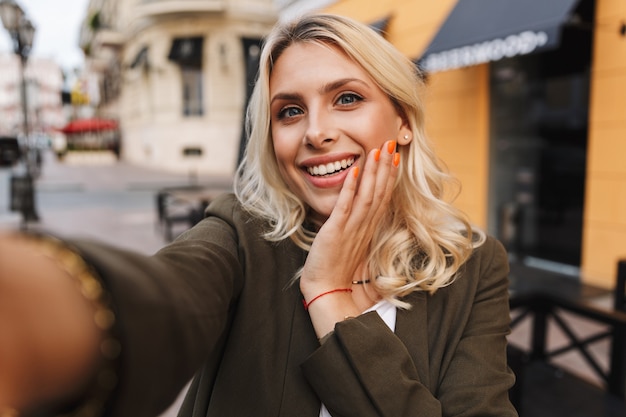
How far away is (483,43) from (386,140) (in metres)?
4.95

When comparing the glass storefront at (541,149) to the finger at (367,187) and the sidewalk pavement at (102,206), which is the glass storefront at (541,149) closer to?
the finger at (367,187)

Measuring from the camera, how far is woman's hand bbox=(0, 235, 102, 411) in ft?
1.71

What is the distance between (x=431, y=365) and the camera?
126 centimetres

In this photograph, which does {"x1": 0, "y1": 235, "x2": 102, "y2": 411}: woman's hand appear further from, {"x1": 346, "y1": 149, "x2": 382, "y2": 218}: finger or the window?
the window

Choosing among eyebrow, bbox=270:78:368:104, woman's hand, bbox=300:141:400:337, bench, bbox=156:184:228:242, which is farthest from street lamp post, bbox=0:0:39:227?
woman's hand, bbox=300:141:400:337

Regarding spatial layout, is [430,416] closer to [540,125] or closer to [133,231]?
[540,125]

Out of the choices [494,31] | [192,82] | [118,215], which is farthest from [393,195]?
[192,82]

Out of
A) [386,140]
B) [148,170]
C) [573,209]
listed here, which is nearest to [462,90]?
[573,209]

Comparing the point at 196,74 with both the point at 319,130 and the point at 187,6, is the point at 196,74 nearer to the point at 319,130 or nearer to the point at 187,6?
the point at 187,6

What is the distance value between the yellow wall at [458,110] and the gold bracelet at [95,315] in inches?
258

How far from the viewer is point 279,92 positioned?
1401 mm

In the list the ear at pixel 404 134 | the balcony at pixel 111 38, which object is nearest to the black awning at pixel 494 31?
the ear at pixel 404 134

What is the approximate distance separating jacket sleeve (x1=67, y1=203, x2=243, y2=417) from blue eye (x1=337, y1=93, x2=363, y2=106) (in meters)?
0.66

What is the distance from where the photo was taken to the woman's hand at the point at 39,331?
0.52 meters
